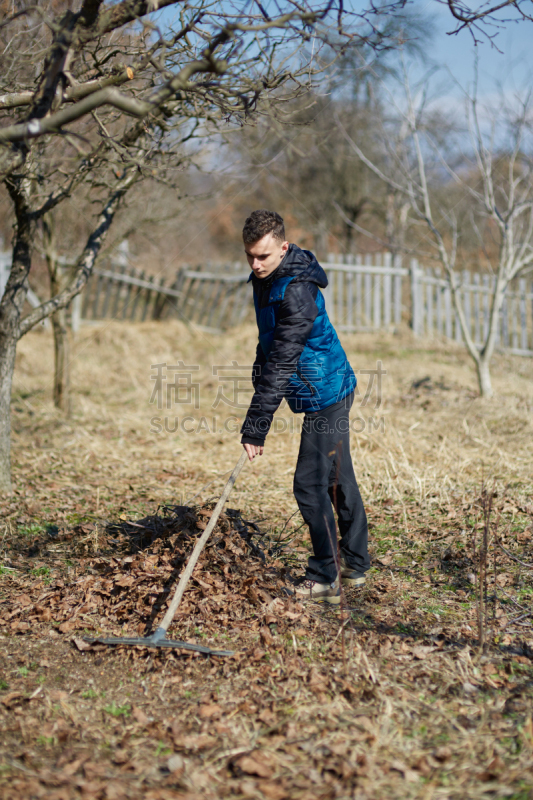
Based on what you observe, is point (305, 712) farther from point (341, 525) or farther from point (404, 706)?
point (341, 525)

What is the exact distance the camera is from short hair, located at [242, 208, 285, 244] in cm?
290

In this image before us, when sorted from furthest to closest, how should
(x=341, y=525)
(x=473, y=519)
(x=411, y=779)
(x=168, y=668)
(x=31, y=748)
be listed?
1. (x=473, y=519)
2. (x=341, y=525)
3. (x=168, y=668)
4. (x=31, y=748)
5. (x=411, y=779)

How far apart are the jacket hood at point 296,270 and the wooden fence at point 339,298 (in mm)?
8300

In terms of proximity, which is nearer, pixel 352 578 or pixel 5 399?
pixel 352 578

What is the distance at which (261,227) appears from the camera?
2898 mm

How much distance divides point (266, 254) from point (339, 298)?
346 inches

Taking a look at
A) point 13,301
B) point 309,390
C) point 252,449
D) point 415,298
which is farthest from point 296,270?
point 415,298

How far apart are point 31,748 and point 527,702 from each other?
191cm

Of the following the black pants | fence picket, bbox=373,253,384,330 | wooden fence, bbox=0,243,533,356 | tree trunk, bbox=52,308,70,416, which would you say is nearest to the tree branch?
tree trunk, bbox=52,308,70,416

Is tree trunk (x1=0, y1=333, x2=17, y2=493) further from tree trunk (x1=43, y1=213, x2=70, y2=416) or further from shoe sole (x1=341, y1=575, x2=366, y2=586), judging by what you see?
shoe sole (x1=341, y1=575, x2=366, y2=586)

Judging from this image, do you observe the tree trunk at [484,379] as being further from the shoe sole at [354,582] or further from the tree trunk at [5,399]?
the tree trunk at [5,399]

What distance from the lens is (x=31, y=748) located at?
2172mm

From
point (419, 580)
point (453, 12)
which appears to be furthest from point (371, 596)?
point (453, 12)

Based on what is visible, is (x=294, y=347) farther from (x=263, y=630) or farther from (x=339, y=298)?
(x=339, y=298)
